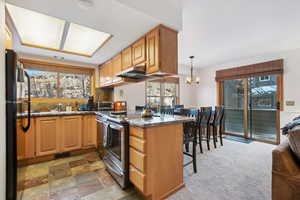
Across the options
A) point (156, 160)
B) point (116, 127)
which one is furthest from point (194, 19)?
point (156, 160)

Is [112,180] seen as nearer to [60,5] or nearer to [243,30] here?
[60,5]

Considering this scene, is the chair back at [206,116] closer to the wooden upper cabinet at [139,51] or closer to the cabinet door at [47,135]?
the wooden upper cabinet at [139,51]

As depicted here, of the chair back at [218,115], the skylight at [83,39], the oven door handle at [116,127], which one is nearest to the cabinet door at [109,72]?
the skylight at [83,39]

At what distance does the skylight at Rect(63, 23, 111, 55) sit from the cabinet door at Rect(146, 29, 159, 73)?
733 millimetres

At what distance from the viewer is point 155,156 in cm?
147

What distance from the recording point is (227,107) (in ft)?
15.5

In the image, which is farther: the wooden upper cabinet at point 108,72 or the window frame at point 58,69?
the wooden upper cabinet at point 108,72

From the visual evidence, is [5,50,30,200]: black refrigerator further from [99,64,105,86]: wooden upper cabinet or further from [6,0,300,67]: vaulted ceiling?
[99,64,105,86]: wooden upper cabinet

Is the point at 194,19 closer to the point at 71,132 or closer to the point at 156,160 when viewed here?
the point at 156,160

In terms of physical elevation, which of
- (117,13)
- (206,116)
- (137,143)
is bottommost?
(137,143)

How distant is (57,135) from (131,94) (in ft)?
6.44

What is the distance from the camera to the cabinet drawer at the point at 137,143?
1430 mm

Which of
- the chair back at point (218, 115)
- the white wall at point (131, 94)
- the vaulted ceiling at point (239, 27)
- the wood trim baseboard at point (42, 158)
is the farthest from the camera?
the white wall at point (131, 94)

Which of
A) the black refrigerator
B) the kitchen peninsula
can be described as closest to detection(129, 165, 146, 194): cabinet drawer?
the kitchen peninsula
